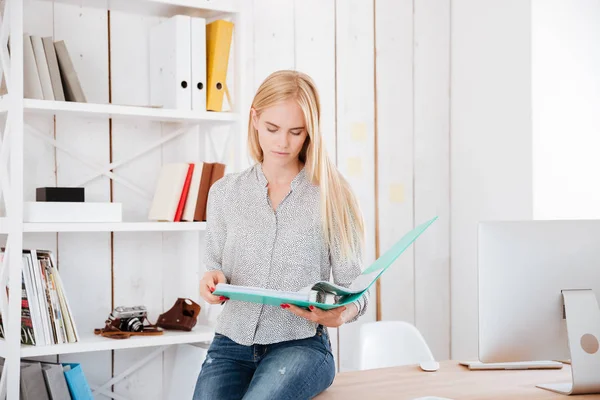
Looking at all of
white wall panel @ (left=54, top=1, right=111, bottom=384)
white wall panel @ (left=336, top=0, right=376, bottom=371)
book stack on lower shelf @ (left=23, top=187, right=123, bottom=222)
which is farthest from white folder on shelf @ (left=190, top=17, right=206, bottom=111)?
white wall panel @ (left=336, top=0, right=376, bottom=371)

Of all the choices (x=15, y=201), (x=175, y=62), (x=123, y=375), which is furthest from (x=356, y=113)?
(x=15, y=201)

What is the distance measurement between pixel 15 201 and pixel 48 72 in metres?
0.42

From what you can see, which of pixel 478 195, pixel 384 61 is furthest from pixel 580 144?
pixel 384 61

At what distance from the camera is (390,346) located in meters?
2.51

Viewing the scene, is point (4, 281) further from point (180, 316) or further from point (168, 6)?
point (168, 6)

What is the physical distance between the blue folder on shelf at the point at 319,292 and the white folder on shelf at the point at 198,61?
3.88 ft

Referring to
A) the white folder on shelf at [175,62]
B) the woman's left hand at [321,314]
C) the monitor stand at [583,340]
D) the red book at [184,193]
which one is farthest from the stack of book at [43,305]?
the monitor stand at [583,340]

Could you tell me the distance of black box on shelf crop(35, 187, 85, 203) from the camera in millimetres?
2330

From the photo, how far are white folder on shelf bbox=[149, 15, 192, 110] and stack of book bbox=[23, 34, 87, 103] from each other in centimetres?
31

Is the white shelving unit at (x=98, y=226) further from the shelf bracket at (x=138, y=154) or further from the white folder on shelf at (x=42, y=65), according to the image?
the white folder on shelf at (x=42, y=65)

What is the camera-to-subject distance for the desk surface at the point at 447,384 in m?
1.70

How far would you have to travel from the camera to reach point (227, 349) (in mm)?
1823

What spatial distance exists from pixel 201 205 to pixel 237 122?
32cm

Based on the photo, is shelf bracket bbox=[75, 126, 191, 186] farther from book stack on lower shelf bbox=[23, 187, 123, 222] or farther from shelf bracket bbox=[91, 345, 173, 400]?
shelf bracket bbox=[91, 345, 173, 400]
